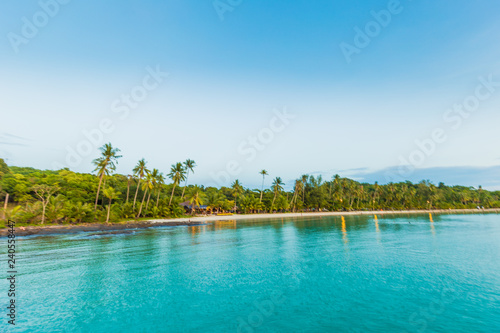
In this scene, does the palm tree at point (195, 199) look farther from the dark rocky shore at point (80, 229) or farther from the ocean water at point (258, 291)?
the ocean water at point (258, 291)

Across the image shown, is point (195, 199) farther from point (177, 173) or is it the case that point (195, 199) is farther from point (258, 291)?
point (258, 291)

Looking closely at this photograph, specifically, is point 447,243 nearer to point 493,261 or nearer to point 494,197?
point 493,261

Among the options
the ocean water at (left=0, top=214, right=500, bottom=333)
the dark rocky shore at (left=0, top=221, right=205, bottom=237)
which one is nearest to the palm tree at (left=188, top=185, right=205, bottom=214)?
the dark rocky shore at (left=0, top=221, right=205, bottom=237)

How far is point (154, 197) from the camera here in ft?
250

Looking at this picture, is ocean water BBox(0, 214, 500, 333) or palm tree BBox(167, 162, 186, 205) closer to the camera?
ocean water BBox(0, 214, 500, 333)

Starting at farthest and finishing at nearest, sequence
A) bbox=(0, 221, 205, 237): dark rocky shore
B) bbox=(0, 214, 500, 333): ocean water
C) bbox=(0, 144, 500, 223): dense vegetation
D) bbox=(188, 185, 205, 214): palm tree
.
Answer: bbox=(188, 185, 205, 214): palm tree
bbox=(0, 144, 500, 223): dense vegetation
bbox=(0, 221, 205, 237): dark rocky shore
bbox=(0, 214, 500, 333): ocean water

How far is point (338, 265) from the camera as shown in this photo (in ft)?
64.5

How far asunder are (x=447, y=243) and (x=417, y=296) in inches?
877

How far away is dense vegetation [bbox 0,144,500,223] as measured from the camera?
47.7m

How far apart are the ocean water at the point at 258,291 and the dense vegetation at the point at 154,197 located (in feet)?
87.4

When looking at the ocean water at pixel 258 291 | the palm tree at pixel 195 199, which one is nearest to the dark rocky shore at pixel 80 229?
the ocean water at pixel 258 291

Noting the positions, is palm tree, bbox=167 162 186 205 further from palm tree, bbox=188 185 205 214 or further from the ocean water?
the ocean water

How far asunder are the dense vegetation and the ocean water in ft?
87.4

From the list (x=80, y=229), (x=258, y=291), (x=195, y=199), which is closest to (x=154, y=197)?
(x=195, y=199)
